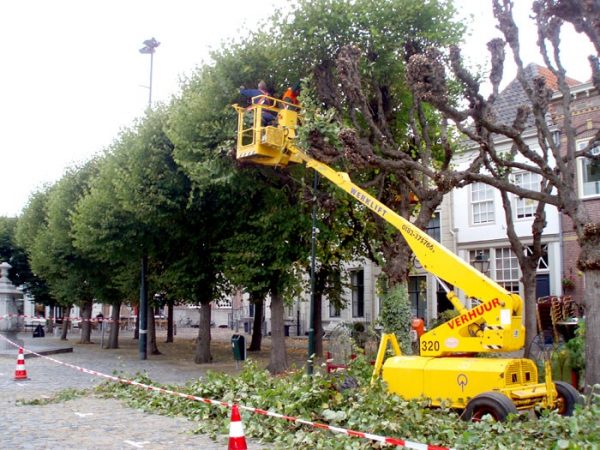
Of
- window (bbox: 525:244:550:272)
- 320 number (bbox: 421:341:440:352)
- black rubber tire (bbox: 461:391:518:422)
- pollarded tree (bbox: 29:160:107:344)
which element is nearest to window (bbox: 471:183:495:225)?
window (bbox: 525:244:550:272)

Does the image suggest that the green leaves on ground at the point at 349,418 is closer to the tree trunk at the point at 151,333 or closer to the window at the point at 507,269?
the tree trunk at the point at 151,333

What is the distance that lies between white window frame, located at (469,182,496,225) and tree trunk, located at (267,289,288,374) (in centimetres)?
1212

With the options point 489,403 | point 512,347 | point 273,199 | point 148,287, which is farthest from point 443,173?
point 148,287

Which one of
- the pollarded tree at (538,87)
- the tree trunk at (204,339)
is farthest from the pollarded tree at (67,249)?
the pollarded tree at (538,87)

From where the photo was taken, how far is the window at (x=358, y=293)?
36.6m

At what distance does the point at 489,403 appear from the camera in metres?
8.54

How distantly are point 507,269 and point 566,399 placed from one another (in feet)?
60.1

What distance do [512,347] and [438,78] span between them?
4.84 metres

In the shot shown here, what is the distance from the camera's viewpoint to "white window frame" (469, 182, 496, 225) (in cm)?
2792

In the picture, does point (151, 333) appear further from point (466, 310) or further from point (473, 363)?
point (473, 363)

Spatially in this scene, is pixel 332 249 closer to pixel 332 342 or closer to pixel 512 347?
pixel 332 342

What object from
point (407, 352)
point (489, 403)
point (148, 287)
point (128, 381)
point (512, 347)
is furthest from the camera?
point (148, 287)

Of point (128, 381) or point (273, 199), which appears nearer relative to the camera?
point (128, 381)

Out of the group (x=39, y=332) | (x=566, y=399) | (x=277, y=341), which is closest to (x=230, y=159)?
(x=277, y=341)
